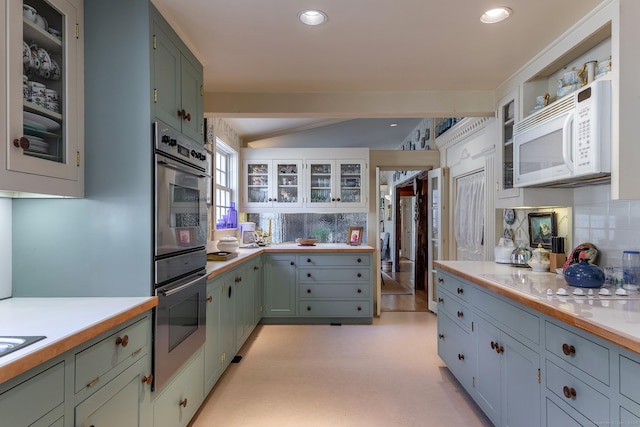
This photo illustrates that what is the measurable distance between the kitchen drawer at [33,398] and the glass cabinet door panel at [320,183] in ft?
12.6

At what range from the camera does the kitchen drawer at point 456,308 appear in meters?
2.39

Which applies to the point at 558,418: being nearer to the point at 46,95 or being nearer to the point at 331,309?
the point at 46,95

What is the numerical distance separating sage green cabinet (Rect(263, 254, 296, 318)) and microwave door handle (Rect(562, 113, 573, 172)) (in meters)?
2.91

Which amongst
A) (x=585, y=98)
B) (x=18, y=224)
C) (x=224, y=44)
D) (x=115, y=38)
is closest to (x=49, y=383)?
(x=18, y=224)

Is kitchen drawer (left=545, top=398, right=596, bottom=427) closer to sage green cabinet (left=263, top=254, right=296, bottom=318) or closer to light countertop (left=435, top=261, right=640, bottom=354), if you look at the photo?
light countertop (left=435, top=261, right=640, bottom=354)

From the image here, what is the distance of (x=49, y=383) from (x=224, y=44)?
198cm

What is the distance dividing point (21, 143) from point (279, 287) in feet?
10.4

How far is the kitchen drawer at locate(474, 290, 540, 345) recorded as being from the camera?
1626 millimetres

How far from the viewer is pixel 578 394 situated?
4.37ft

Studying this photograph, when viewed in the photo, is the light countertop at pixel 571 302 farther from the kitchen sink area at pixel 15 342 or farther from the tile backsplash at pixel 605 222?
the kitchen sink area at pixel 15 342

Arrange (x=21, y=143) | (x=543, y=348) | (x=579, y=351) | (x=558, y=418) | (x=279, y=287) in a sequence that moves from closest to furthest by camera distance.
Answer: (x=21, y=143) < (x=579, y=351) < (x=558, y=418) < (x=543, y=348) < (x=279, y=287)

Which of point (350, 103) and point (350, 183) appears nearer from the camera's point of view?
point (350, 103)

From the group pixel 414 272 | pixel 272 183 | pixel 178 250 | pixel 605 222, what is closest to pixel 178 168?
pixel 178 250

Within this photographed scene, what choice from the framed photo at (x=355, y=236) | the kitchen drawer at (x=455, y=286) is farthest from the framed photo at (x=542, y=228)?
the framed photo at (x=355, y=236)
